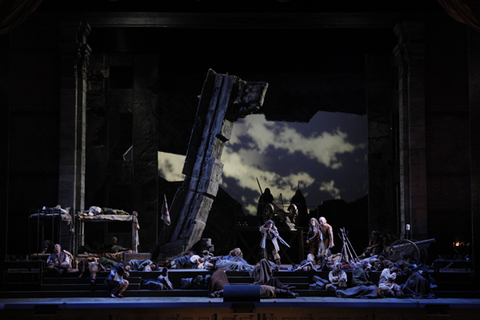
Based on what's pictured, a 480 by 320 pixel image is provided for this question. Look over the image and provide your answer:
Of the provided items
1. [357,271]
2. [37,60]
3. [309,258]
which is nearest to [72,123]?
[37,60]

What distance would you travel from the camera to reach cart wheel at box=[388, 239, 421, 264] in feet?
48.8

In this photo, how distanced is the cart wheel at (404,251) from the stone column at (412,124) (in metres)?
2.11

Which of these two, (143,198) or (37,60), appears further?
(143,198)

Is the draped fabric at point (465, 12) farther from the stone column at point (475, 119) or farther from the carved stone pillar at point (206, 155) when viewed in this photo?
the carved stone pillar at point (206, 155)

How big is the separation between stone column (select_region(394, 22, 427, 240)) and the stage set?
5 centimetres

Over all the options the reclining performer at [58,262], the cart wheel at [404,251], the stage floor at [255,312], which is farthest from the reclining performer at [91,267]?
the cart wheel at [404,251]

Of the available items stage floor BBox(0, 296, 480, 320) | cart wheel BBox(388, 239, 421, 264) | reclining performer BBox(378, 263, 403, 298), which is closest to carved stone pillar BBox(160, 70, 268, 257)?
cart wheel BBox(388, 239, 421, 264)

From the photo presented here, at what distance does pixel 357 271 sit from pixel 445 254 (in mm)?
4739

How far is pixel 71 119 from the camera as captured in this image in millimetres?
17531

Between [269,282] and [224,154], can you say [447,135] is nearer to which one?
[269,282]

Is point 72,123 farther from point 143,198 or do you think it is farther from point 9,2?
point 9,2

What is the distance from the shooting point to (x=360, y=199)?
2284cm

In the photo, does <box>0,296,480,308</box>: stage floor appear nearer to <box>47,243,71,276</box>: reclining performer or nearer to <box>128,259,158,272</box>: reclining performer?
<box>47,243,71,276</box>: reclining performer

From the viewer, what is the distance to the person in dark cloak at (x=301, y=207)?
2153 centimetres
